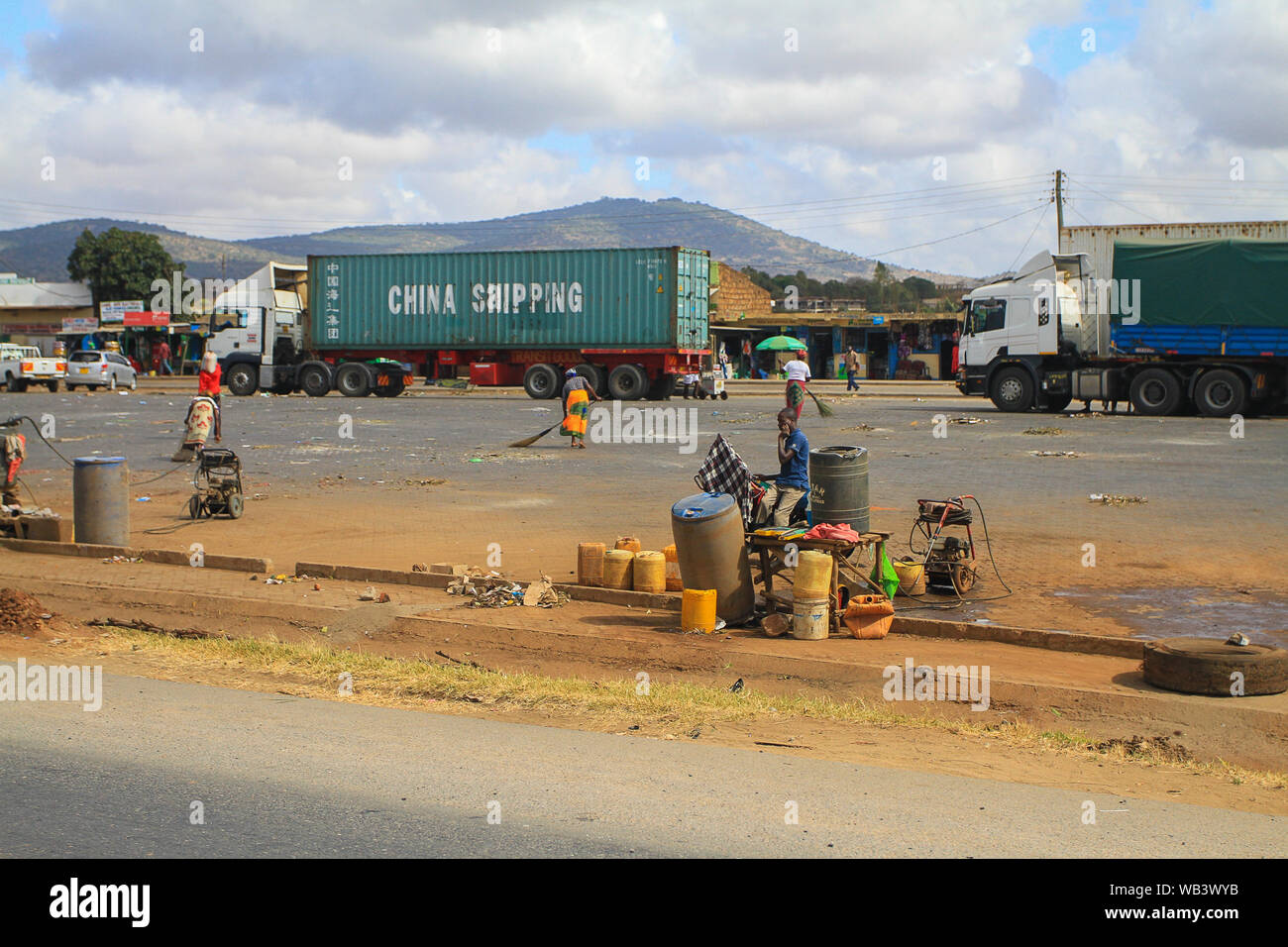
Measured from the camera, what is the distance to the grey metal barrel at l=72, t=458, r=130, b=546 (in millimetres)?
12188

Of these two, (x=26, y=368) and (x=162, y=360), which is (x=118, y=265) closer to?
(x=162, y=360)

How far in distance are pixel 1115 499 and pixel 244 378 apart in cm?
3060

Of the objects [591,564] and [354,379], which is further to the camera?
[354,379]

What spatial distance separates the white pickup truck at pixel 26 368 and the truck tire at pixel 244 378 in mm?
8085

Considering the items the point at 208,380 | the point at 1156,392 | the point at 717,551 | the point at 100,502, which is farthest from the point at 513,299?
the point at 717,551

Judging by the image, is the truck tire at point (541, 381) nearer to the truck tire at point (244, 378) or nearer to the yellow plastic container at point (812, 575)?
the truck tire at point (244, 378)

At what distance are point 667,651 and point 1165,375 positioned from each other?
23.7 metres

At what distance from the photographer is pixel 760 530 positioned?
9203 millimetres

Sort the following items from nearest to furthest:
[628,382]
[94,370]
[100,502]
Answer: [100,502] < [628,382] < [94,370]

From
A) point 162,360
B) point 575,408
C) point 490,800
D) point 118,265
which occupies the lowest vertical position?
point 490,800

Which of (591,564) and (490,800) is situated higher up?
(591,564)

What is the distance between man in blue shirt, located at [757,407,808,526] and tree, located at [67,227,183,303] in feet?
258

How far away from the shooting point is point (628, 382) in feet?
118
